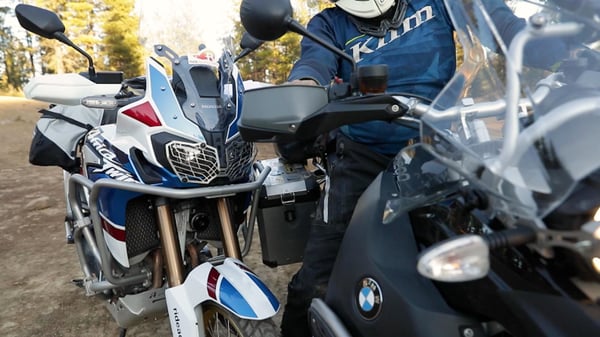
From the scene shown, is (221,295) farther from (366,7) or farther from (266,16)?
(366,7)

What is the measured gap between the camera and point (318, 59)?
1.91 metres

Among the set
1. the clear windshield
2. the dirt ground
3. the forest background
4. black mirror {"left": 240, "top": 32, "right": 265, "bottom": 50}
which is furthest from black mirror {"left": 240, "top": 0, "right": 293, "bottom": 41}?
the forest background

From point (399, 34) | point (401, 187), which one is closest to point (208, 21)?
point (399, 34)

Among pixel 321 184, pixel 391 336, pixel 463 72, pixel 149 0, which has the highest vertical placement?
pixel 149 0

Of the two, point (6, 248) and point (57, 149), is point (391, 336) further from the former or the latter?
point (6, 248)

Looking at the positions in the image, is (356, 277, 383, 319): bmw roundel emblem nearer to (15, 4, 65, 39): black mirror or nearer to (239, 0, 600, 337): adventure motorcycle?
(239, 0, 600, 337): adventure motorcycle

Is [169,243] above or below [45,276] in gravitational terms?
above

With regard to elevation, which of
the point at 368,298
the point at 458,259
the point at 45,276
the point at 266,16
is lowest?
the point at 45,276

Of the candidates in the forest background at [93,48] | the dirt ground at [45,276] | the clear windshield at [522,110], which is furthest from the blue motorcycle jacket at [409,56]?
the forest background at [93,48]

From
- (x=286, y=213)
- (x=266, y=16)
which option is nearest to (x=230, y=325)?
(x=286, y=213)

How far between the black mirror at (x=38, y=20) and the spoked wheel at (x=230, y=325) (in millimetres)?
1259

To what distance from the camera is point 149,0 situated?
2352 mm

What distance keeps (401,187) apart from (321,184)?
1.30 metres

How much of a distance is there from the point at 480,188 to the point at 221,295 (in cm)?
109
